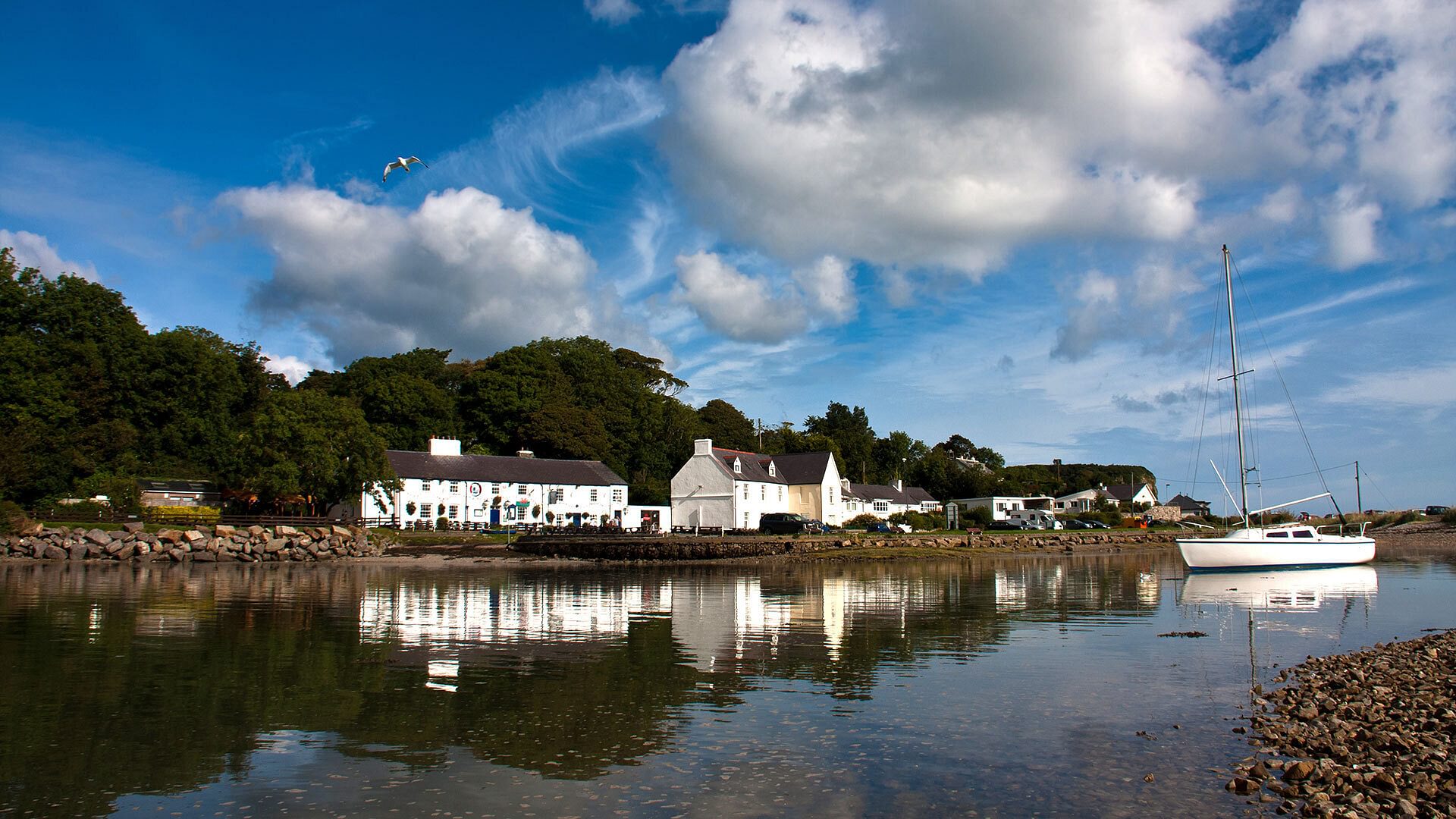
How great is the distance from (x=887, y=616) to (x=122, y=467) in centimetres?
6652

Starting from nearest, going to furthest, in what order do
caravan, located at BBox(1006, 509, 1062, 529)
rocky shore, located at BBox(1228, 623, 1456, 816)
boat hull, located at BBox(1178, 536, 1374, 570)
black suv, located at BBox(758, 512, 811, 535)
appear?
rocky shore, located at BBox(1228, 623, 1456, 816) < boat hull, located at BBox(1178, 536, 1374, 570) < black suv, located at BBox(758, 512, 811, 535) < caravan, located at BBox(1006, 509, 1062, 529)

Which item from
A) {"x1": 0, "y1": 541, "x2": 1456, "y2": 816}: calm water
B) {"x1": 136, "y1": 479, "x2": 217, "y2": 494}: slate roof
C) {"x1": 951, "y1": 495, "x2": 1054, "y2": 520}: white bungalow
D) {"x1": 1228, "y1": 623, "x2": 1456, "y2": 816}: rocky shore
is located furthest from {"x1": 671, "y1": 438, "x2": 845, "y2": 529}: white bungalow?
{"x1": 1228, "y1": 623, "x2": 1456, "y2": 816}: rocky shore

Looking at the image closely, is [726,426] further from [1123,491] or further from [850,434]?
[1123,491]

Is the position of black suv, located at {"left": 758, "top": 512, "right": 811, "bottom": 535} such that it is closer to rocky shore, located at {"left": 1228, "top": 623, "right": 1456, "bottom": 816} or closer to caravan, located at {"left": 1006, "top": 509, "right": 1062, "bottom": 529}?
caravan, located at {"left": 1006, "top": 509, "right": 1062, "bottom": 529}

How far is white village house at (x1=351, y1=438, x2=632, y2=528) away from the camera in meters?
67.8

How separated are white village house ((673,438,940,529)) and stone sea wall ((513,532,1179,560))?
39.6ft

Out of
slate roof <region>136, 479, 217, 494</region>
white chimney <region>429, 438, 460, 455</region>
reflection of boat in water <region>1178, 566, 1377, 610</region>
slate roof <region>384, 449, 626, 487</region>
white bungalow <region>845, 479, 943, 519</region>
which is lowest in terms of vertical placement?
reflection of boat in water <region>1178, 566, 1377, 610</region>

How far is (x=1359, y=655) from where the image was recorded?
1786 cm

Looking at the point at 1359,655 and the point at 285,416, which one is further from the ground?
the point at 285,416

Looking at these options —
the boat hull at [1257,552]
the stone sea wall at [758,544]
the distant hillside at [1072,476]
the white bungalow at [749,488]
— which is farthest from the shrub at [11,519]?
the distant hillside at [1072,476]

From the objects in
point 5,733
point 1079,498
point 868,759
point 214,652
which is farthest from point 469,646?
point 1079,498

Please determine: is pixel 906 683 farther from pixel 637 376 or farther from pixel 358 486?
pixel 637 376

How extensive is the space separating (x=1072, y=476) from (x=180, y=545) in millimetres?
125237

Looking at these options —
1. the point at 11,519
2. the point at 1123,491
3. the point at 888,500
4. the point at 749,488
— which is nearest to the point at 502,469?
the point at 749,488
